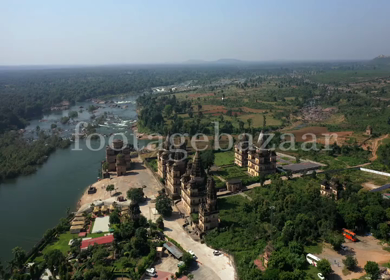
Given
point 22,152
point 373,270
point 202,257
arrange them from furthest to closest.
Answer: point 22,152
point 202,257
point 373,270

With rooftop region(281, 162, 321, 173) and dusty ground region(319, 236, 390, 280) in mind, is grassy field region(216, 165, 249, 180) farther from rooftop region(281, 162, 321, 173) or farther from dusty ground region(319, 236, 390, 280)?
dusty ground region(319, 236, 390, 280)

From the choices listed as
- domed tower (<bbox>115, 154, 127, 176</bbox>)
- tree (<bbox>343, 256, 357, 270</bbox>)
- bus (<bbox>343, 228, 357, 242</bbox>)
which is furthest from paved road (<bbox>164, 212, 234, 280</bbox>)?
domed tower (<bbox>115, 154, 127, 176</bbox>)

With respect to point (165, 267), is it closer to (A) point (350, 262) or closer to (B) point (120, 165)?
(A) point (350, 262)

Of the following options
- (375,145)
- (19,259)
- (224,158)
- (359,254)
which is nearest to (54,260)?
(19,259)

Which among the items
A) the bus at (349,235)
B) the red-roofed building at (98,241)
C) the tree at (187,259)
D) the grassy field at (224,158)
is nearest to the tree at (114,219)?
the red-roofed building at (98,241)

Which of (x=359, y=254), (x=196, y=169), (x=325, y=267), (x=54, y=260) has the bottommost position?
(x=359, y=254)

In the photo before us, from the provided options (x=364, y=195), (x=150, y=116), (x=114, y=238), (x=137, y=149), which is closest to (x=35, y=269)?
(x=114, y=238)

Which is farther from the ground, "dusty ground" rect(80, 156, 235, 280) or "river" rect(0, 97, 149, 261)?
"dusty ground" rect(80, 156, 235, 280)
